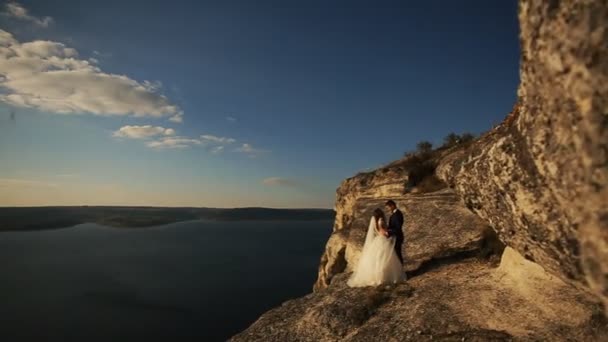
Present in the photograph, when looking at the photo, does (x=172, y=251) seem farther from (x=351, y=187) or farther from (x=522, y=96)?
(x=522, y=96)

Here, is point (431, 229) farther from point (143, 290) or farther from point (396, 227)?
point (143, 290)

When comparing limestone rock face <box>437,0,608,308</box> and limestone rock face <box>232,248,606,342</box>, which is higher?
limestone rock face <box>437,0,608,308</box>

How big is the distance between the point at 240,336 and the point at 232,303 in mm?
49748

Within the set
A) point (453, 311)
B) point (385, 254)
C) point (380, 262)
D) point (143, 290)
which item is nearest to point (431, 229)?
point (385, 254)

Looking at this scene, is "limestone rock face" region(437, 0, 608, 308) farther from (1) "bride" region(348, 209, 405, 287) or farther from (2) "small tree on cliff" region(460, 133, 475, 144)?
(2) "small tree on cliff" region(460, 133, 475, 144)

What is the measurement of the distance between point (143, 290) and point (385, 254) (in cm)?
6545

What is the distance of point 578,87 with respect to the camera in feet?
14.6

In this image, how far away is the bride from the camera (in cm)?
1494

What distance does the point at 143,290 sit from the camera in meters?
68.8

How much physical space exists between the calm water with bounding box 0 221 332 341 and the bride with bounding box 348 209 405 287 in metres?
38.1

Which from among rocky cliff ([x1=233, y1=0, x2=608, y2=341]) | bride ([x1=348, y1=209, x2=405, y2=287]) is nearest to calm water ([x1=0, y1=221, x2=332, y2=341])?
bride ([x1=348, y1=209, x2=405, y2=287])

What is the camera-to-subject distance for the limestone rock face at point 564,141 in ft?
14.1

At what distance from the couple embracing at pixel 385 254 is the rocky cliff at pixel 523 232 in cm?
53

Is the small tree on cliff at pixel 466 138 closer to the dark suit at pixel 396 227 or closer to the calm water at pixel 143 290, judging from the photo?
the dark suit at pixel 396 227
